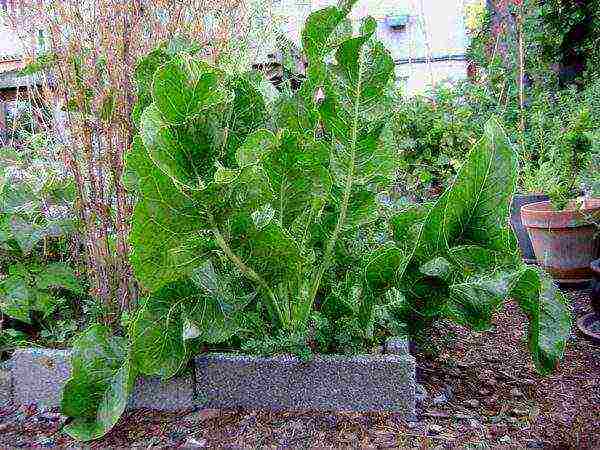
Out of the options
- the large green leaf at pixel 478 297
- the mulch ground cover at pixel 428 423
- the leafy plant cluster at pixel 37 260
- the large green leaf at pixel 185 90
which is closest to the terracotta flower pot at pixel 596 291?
the mulch ground cover at pixel 428 423

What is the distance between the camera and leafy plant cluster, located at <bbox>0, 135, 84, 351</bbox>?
8.84 feet

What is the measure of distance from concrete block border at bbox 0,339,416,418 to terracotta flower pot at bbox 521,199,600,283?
2477 millimetres

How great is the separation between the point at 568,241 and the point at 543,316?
2.33m

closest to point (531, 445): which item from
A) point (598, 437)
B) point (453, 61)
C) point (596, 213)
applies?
point (598, 437)

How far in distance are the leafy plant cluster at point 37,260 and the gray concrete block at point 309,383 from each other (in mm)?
780

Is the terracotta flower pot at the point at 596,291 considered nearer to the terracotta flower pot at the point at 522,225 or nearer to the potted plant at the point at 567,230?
the potted plant at the point at 567,230

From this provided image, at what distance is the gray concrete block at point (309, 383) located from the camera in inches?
85.7

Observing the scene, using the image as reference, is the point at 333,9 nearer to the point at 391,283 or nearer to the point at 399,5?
the point at 391,283

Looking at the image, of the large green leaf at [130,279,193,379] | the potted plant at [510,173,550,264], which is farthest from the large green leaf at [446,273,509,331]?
the potted plant at [510,173,550,264]

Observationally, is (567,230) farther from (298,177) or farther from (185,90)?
(185,90)

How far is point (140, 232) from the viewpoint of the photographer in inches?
78.1

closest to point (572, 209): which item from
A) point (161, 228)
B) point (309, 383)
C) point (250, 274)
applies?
point (309, 383)

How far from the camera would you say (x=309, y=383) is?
2.22m

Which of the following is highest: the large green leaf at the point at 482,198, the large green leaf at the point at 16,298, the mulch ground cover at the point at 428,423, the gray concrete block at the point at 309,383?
the large green leaf at the point at 482,198
